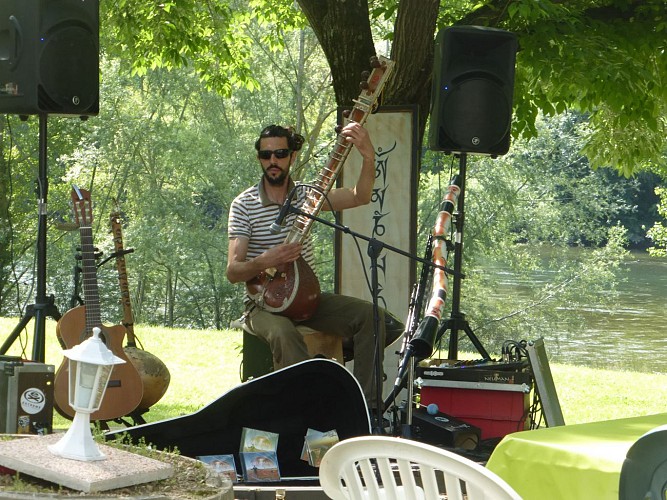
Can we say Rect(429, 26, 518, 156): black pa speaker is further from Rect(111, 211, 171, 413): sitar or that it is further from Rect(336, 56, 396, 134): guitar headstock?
Rect(111, 211, 171, 413): sitar

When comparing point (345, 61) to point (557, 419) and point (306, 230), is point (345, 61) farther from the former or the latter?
→ point (557, 419)

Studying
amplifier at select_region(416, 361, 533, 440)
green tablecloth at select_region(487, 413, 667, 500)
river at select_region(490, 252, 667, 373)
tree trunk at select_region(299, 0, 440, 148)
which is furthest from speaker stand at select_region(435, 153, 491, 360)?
river at select_region(490, 252, 667, 373)

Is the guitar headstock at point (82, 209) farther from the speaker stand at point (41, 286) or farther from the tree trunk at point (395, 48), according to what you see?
the tree trunk at point (395, 48)

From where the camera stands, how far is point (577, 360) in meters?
17.9

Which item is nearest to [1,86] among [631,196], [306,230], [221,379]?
[306,230]

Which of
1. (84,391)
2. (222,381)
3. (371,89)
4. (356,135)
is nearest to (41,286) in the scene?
(356,135)

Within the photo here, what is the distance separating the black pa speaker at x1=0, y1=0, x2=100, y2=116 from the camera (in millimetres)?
4547

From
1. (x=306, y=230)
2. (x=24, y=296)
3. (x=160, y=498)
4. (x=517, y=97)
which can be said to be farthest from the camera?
(x=24, y=296)

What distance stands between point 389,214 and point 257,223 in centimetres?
116

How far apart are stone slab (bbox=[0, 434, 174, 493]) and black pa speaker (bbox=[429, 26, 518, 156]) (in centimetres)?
301

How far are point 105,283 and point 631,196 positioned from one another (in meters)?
18.1

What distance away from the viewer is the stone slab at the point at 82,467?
2.11m

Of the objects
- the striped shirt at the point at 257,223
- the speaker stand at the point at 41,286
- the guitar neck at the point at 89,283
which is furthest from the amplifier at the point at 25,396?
the striped shirt at the point at 257,223

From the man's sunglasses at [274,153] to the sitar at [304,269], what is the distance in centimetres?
20
